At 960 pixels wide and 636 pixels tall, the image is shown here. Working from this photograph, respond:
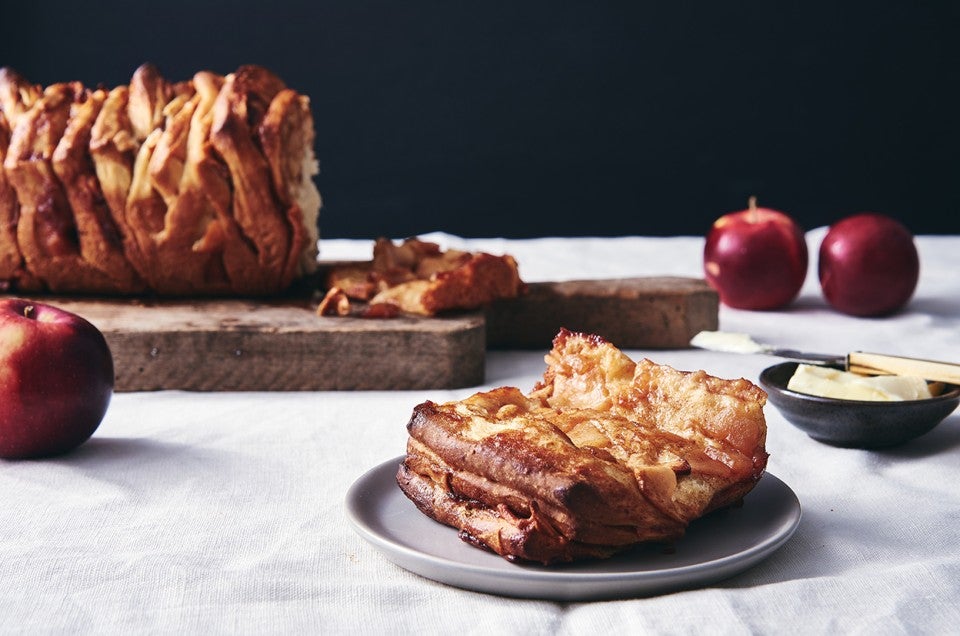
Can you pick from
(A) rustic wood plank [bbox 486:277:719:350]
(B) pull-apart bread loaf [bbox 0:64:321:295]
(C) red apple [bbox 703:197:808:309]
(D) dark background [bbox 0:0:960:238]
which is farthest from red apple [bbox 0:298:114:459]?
(D) dark background [bbox 0:0:960:238]

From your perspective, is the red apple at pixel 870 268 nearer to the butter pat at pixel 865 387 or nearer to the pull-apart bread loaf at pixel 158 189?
the butter pat at pixel 865 387

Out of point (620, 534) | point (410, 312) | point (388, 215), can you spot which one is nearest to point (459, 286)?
point (410, 312)

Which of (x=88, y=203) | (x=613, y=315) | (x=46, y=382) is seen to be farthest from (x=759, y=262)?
(x=46, y=382)

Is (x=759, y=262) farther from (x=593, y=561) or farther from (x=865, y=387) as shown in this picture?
(x=593, y=561)

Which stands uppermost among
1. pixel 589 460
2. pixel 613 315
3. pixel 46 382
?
pixel 589 460

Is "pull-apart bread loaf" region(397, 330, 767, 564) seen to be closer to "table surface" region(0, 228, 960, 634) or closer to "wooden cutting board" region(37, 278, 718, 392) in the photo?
"table surface" region(0, 228, 960, 634)

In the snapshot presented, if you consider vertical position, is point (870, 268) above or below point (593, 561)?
below
